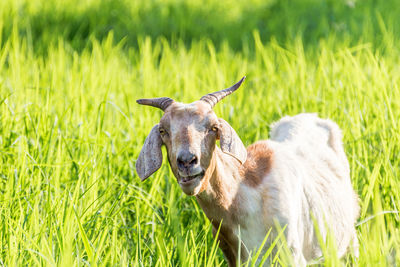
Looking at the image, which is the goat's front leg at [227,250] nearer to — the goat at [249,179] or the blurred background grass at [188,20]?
the goat at [249,179]

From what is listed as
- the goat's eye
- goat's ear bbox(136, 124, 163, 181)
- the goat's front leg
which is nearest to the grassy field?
the goat's front leg

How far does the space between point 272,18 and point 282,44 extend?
172 centimetres

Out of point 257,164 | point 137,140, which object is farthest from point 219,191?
point 137,140

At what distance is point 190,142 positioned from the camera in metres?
A: 2.52

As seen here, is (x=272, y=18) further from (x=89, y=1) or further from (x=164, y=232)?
(x=164, y=232)

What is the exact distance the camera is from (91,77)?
4.87 m

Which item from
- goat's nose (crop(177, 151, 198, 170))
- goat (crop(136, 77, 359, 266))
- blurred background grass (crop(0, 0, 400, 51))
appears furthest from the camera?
blurred background grass (crop(0, 0, 400, 51))

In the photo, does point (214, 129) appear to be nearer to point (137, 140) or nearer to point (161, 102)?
point (161, 102)

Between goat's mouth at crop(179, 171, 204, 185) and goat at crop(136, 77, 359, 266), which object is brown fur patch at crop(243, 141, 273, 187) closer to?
goat at crop(136, 77, 359, 266)

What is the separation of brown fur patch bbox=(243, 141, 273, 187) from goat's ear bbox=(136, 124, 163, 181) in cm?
51

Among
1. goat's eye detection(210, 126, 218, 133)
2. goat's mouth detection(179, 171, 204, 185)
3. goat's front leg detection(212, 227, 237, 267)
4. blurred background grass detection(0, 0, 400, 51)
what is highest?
blurred background grass detection(0, 0, 400, 51)

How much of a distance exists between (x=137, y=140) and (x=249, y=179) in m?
1.22

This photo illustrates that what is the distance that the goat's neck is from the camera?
111 inches

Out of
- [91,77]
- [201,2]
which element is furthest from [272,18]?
[91,77]
